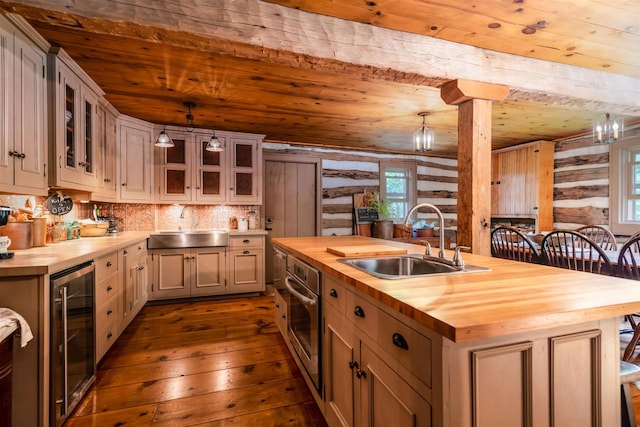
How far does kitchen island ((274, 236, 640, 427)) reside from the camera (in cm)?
83

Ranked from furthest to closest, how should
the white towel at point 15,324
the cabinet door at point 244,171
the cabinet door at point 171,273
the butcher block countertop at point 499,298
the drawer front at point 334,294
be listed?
1. the cabinet door at point 244,171
2. the cabinet door at point 171,273
3. the drawer front at point 334,294
4. the white towel at point 15,324
5. the butcher block countertop at point 499,298

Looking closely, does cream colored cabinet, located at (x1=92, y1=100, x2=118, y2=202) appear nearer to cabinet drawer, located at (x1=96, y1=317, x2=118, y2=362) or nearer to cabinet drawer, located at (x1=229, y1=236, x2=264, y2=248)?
cabinet drawer, located at (x1=96, y1=317, x2=118, y2=362)

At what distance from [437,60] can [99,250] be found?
2.62 m

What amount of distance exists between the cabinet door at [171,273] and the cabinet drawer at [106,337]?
1119mm

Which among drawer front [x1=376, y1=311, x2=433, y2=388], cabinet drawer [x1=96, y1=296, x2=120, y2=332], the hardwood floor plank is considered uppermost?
drawer front [x1=376, y1=311, x2=433, y2=388]

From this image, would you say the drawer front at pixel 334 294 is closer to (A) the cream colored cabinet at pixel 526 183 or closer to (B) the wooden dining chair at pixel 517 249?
(B) the wooden dining chair at pixel 517 249

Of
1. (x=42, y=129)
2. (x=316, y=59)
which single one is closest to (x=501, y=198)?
(x=316, y=59)

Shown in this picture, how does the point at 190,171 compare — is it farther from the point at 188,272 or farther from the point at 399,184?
the point at 399,184

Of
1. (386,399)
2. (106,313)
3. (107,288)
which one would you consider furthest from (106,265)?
(386,399)

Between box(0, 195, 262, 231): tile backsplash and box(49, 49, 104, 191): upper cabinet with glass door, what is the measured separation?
945mm

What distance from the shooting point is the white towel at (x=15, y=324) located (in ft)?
4.31

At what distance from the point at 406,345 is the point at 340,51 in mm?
1671

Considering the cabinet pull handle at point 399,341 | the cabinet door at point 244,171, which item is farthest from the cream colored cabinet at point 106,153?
the cabinet pull handle at point 399,341

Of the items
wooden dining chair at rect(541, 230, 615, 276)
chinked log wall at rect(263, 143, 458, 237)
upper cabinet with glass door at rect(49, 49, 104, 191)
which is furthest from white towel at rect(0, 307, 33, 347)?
chinked log wall at rect(263, 143, 458, 237)
